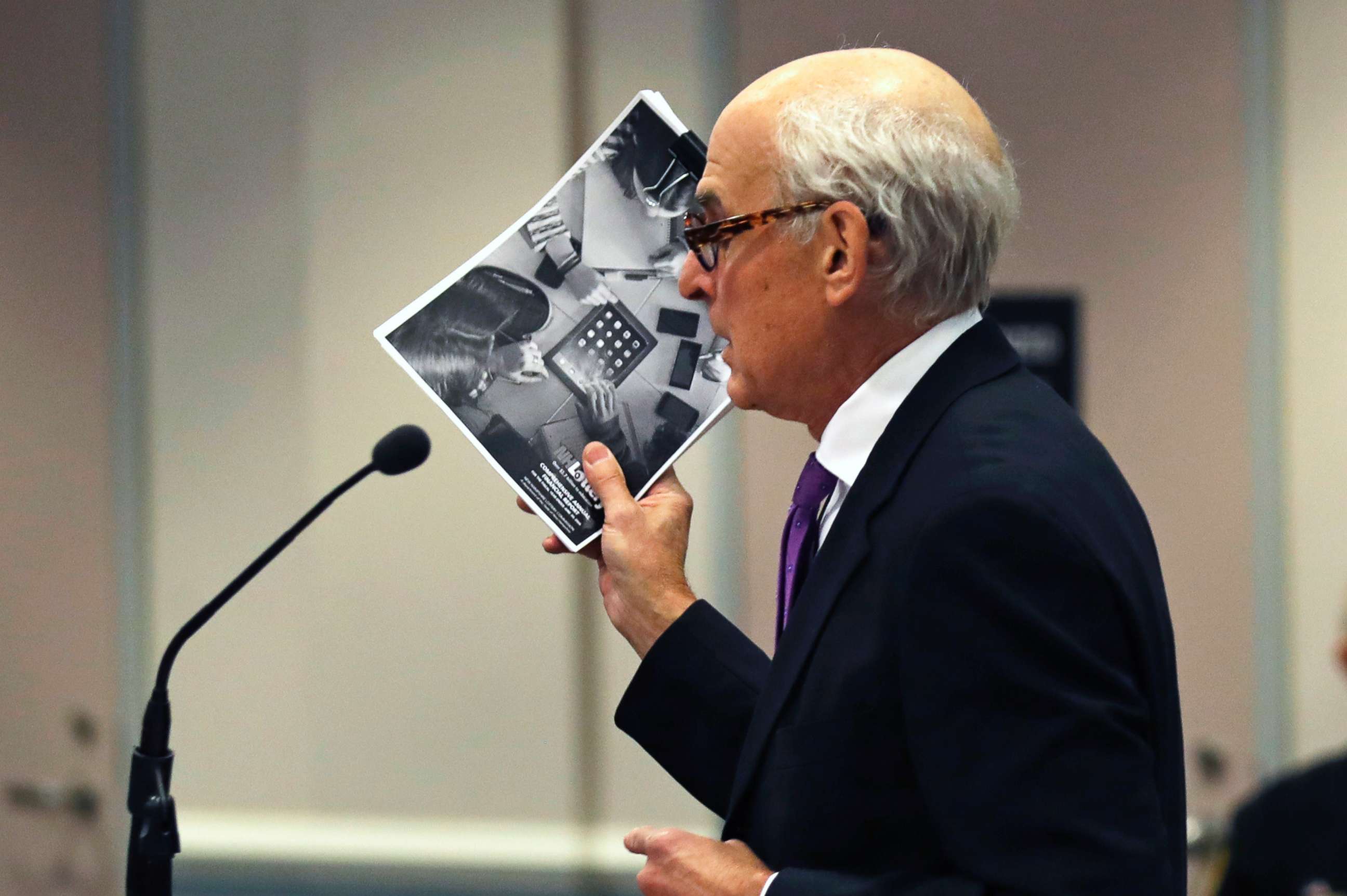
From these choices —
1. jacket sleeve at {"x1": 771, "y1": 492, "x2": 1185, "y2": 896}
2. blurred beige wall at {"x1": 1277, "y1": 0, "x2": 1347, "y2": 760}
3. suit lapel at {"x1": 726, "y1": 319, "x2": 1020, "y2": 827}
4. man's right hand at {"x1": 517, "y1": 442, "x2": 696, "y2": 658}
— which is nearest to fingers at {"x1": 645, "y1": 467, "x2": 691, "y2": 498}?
man's right hand at {"x1": 517, "y1": 442, "x2": 696, "y2": 658}

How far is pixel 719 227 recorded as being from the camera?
101 cm

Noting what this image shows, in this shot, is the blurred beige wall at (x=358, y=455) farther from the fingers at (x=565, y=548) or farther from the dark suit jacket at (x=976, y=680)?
the dark suit jacket at (x=976, y=680)

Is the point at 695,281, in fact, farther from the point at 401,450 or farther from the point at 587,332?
the point at 401,450

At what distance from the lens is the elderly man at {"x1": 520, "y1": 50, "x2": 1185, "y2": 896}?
0.79m

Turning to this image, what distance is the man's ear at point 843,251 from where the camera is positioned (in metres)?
0.94

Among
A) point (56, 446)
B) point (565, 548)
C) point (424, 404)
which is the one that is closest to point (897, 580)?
point (565, 548)

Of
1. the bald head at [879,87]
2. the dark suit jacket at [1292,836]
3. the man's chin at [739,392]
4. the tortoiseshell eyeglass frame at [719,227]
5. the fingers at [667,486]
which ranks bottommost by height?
the dark suit jacket at [1292,836]

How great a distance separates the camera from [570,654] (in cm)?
278

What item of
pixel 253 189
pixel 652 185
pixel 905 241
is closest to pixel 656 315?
pixel 652 185

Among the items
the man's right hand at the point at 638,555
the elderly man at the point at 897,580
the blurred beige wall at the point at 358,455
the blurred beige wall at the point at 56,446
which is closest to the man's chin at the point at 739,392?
the elderly man at the point at 897,580

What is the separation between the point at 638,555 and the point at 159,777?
Result: 1.29ft

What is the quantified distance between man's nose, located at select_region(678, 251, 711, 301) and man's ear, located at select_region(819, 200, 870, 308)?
122mm

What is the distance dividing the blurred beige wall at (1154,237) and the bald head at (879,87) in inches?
65.2

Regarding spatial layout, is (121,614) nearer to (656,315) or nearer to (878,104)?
(656,315)
